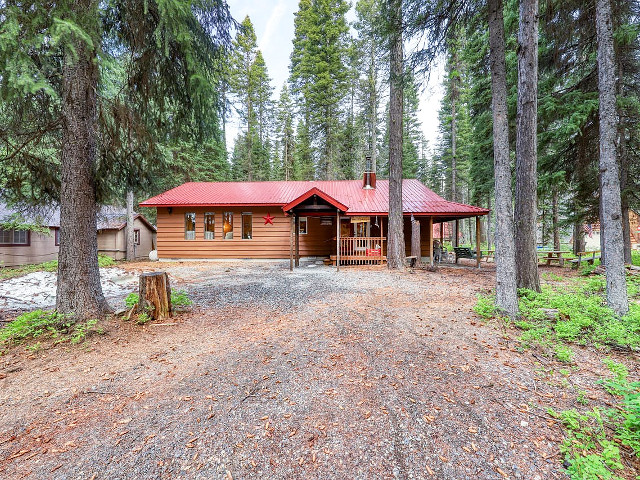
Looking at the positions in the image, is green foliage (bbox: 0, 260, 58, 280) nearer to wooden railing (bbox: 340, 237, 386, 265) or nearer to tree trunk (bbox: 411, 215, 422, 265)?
wooden railing (bbox: 340, 237, 386, 265)

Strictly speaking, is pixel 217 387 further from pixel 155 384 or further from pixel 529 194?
pixel 529 194

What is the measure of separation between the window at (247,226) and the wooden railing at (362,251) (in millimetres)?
5039

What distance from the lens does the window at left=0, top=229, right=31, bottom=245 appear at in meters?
12.9

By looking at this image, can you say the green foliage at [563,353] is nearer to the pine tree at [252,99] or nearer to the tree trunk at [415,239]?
the tree trunk at [415,239]

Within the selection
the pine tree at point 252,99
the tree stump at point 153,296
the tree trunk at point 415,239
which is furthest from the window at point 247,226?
the tree stump at point 153,296

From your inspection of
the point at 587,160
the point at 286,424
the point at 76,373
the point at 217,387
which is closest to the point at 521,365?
the point at 286,424

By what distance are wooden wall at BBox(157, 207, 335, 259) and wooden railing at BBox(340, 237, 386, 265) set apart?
230 centimetres

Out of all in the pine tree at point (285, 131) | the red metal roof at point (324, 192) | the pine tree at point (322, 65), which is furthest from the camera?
the pine tree at point (285, 131)

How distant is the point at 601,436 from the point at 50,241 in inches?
835

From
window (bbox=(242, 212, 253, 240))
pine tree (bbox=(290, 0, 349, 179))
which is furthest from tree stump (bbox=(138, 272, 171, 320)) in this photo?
pine tree (bbox=(290, 0, 349, 179))

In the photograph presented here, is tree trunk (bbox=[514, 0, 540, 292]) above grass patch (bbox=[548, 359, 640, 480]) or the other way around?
above

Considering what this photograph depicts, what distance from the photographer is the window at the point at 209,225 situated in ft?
44.5

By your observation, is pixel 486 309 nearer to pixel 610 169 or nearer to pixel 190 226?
pixel 610 169

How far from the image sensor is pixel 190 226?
13633 mm
